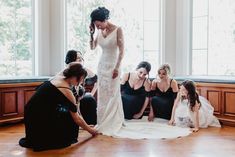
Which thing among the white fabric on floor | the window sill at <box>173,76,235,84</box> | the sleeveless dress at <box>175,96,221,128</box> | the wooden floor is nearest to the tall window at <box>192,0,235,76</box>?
the window sill at <box>173,76,235,84</box>

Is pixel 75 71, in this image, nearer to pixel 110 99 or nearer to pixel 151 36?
pixel 110 99

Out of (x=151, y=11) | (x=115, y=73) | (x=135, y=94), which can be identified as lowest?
(x=135, y=94)

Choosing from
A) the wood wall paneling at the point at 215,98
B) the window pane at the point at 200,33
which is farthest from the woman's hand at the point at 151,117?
the window pane at the point at 200,33

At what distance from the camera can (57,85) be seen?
10.7ft

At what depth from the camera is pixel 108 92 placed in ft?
13.2

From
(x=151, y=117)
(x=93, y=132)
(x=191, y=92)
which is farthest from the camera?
(x=151, y=117)

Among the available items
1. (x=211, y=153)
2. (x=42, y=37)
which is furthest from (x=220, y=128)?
(x=42, y=37)

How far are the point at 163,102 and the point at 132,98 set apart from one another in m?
0.45

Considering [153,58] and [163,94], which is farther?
[153,58]

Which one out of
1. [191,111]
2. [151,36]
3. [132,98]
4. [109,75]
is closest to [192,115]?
[191,111]

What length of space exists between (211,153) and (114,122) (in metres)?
1.35

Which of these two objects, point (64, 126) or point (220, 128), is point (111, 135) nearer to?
point (64, 126)

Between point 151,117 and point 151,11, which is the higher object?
point 151,11

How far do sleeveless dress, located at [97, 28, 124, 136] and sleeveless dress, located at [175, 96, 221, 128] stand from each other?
2.91 feet
